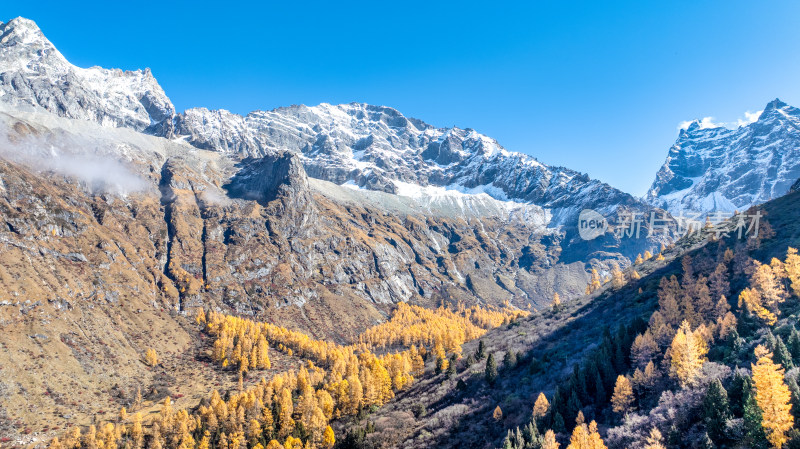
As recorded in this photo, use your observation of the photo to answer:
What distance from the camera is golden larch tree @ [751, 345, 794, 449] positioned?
39.9m

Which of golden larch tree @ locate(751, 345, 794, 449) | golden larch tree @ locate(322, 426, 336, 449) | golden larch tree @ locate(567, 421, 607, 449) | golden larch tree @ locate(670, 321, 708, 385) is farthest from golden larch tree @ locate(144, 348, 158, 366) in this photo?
golden larch tree @ locate(751, 345, 794, 449)

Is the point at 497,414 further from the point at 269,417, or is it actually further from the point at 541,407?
the point at 269,417

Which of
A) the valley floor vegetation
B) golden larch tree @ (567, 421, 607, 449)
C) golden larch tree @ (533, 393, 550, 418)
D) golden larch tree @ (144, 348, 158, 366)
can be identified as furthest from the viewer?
golden larch tree @ (144, 348, 158, 366)

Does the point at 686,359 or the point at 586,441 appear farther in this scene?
the point at 686,359

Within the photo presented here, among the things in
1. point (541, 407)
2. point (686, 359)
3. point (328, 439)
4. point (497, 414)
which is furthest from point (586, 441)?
point (328, 439)

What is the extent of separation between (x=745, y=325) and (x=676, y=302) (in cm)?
2031

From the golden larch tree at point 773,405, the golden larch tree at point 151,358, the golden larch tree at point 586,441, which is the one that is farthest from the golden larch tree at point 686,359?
the golden larch tree at point 151,358

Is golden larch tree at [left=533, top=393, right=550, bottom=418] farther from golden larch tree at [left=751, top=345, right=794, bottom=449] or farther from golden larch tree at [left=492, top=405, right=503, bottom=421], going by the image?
golden larch tree at [left=751, top=345, right=794, bottom=449]

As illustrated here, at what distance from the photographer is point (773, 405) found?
41.2 m

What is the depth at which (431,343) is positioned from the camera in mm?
183125

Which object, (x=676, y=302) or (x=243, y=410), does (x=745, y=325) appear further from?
(x=243, y=410)

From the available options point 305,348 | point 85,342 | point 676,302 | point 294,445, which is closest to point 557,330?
point 676,302

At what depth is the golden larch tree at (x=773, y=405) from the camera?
1571 inches

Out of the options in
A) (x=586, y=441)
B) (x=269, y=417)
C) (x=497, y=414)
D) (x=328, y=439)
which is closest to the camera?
(x=586, y=441)
